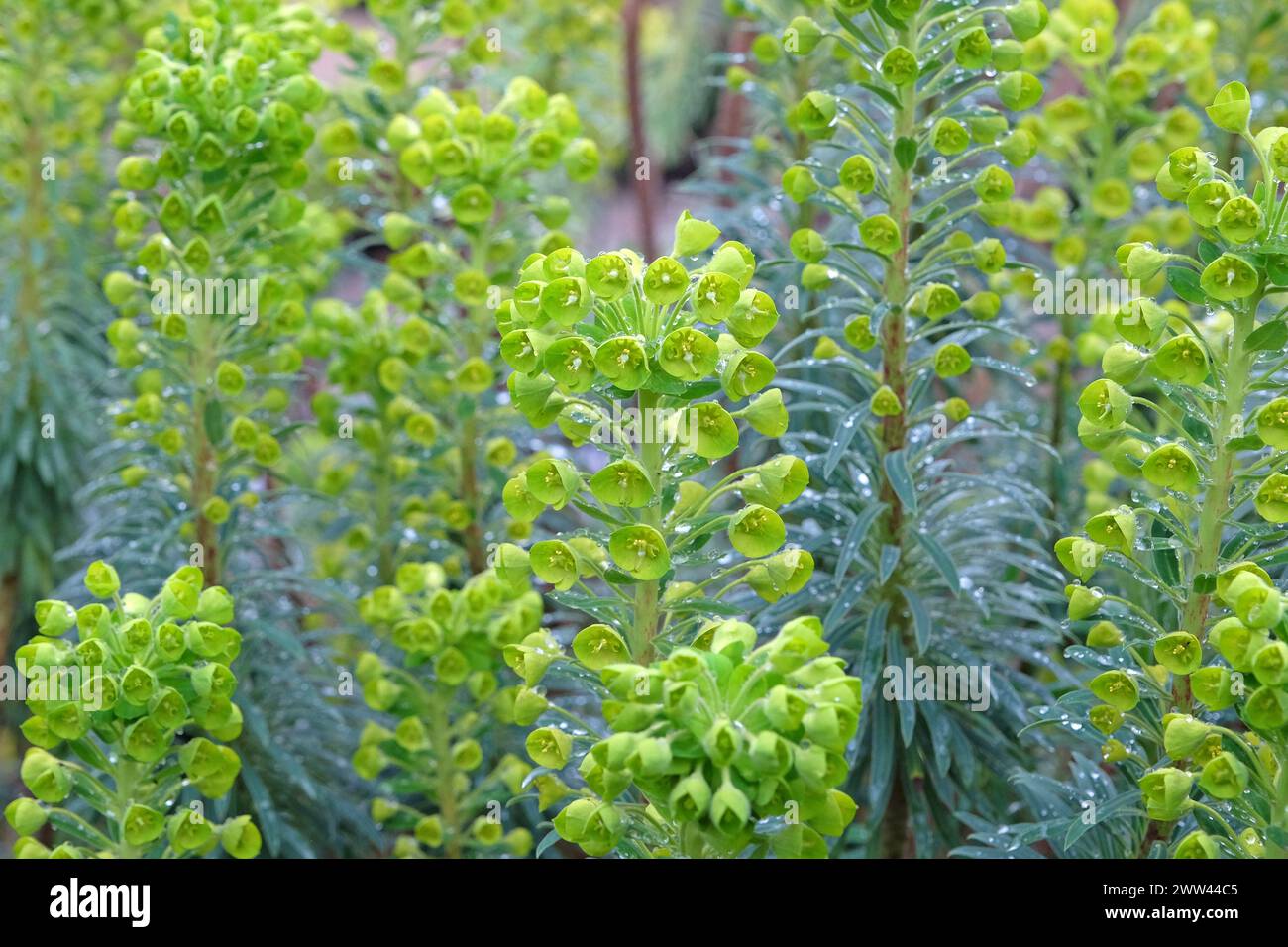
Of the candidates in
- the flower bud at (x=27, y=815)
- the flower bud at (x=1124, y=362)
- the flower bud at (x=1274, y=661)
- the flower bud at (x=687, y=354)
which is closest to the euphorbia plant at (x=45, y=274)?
the flower bud at (x=27, y=815)

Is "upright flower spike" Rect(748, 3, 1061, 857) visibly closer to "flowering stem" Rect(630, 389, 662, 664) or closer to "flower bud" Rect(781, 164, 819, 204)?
"flower bud" Rect(781, 164, 819, 204)

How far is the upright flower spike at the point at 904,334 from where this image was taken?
6.20 feet

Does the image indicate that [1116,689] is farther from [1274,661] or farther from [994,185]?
[994,185]

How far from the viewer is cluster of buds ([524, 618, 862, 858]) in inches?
51.2

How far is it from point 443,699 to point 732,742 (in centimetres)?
102

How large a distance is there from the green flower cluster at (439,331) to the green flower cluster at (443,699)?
0.76 feet

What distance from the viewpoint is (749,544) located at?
5.10 ft

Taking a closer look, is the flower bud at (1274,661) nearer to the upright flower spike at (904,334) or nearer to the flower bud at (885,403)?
the upright flower spike at (904,334)

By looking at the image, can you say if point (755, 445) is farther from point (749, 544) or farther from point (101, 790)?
point (101, 790)

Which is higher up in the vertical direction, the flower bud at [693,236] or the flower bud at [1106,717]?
the flower bud at [693,236]

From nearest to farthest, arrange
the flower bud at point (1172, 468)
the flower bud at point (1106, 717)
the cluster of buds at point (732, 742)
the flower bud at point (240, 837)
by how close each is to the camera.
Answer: the cluster of buds at point (732, 742)
the flower bud at point (1172, 468)
the flower bud at point (1106, 717)
the flower bud at point (240, 837)

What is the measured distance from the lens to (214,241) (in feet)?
7.22
